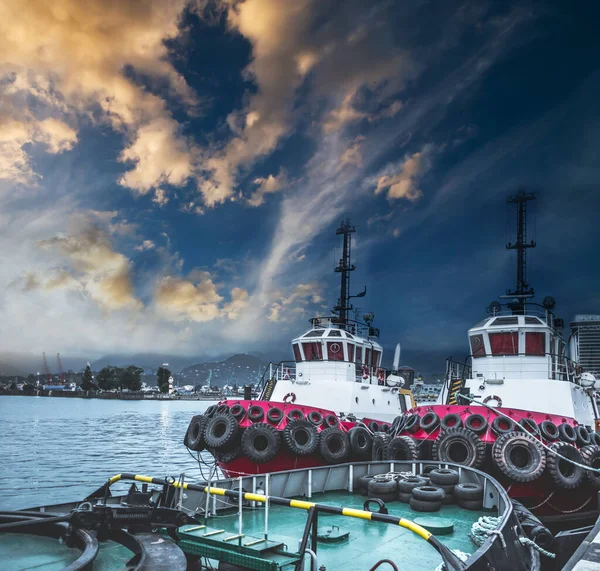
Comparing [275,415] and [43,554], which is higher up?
[275,415]

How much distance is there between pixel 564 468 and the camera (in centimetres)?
1558

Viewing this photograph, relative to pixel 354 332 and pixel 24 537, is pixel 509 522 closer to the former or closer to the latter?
pixel 24 537

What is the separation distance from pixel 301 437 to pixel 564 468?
8.99 m

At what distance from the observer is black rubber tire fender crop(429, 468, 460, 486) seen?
1175 cm

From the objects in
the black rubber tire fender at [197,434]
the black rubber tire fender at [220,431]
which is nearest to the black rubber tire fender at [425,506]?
the black rubber tire fender at [220,431]

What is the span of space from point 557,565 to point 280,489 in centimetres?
574

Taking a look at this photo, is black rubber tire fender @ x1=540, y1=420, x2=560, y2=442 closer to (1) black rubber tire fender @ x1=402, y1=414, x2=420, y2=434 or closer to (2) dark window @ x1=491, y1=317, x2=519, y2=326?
(1) black rubber tire fender @ x1=402, y1=414, x2=420, y2=434

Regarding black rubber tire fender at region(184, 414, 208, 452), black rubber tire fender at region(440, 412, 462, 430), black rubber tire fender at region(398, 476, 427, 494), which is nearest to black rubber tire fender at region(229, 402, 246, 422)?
black rubber tire fender at region(184, 414, 208, 452)

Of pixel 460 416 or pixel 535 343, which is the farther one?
pixel 535 343

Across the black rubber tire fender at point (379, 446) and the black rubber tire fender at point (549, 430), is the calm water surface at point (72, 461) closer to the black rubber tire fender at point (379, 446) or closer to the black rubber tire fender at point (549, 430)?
the black rubber tire fender at point (379, 446)

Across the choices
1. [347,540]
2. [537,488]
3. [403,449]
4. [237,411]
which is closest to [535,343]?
[537,488]

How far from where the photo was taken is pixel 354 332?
28.9m

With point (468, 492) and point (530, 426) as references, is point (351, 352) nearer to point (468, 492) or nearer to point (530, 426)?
point (530, 426)

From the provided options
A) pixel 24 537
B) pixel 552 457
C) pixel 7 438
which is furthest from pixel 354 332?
pixel 7 438
